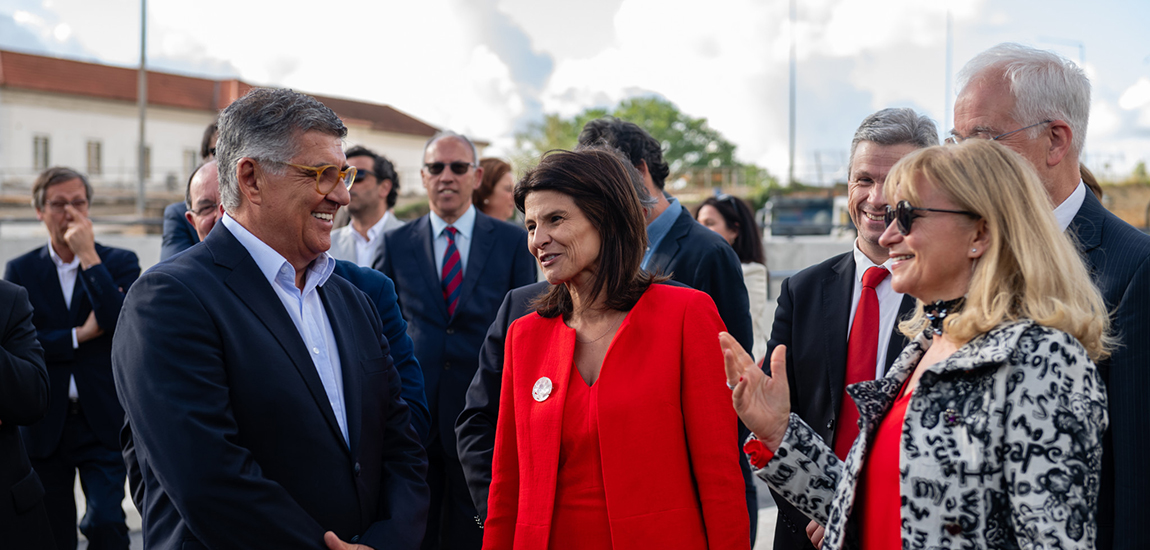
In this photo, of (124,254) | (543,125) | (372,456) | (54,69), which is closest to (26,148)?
(54,69)

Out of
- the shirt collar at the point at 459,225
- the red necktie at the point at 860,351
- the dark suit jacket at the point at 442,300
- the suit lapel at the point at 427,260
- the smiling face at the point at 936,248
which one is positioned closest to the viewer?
the smiling face at the point at 936,248

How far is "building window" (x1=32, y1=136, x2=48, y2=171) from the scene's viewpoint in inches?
1999

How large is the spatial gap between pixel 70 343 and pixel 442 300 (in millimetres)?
2120

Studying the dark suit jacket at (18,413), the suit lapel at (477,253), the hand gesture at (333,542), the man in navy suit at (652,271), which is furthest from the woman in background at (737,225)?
the dark suit jacket at (18,413)

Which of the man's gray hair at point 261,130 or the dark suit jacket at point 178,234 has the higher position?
the man's gray hair at point 261,130

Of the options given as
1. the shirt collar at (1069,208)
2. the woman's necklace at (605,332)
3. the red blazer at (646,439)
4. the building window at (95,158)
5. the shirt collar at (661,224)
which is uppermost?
the building window at (95,158)

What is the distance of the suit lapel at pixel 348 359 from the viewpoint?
2.54 meters

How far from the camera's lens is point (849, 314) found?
279 cm

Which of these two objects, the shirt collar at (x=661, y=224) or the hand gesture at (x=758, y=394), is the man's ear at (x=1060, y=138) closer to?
the hand gesture at (x=758, y=394)

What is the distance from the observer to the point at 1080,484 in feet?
5.41

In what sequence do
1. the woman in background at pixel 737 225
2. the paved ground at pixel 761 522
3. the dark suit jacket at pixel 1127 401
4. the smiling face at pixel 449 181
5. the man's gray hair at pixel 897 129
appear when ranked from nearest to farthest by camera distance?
the dark suit jacket at pixel 1127 401
the man's gray hair at pixel 897 129
the smiling face at pixel 449 181
the paved ground at pixel 761 522
the woman in background at pixel 737 225

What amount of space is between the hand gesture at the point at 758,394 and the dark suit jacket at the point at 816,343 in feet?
2.01

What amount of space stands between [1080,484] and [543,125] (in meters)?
72.4

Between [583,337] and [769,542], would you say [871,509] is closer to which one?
[583,337]
